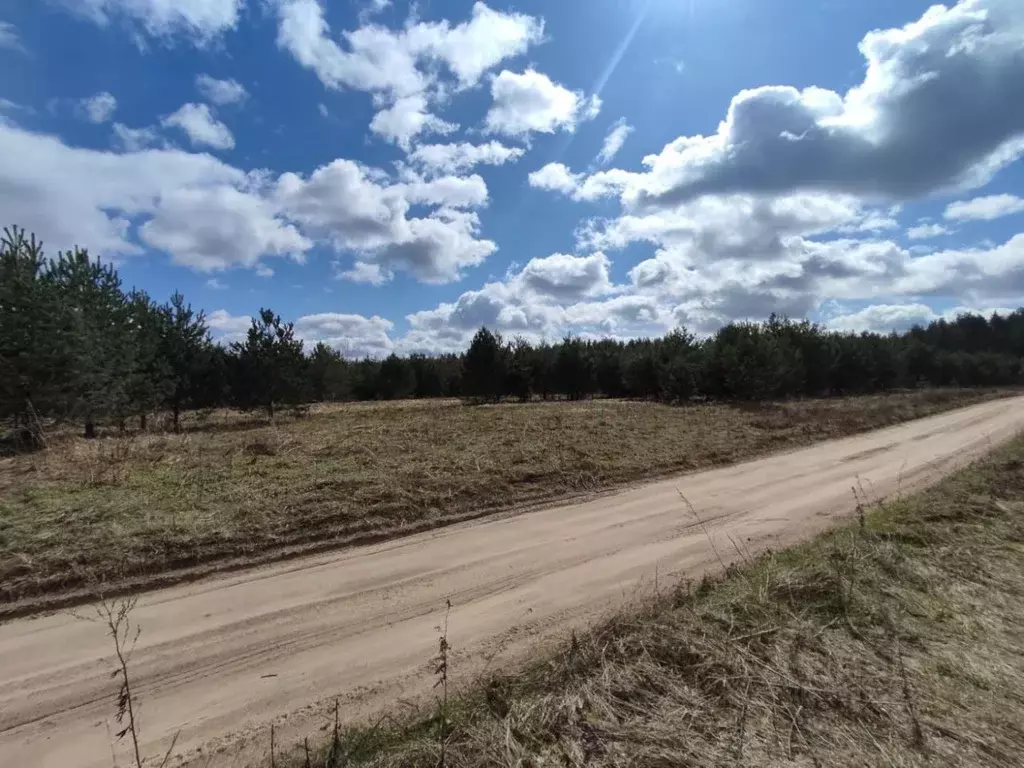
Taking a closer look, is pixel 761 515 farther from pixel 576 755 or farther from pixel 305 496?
pixel 305 496

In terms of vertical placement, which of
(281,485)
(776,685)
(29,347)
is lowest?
(776,685)

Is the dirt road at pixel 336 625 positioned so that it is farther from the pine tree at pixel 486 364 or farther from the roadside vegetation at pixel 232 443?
the pine tree at pixel 486 364

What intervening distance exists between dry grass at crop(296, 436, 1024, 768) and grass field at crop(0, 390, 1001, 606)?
4603mm

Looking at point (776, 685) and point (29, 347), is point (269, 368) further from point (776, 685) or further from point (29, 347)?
point (776, 685)

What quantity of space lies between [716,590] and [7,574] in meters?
7.97

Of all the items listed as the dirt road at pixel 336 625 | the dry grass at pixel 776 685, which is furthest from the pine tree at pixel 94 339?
the dry grass at pixel 776 685

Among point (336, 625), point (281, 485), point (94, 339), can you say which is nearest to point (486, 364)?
point (94, 339)

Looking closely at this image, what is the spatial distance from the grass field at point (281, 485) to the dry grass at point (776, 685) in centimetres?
460

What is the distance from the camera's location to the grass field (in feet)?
21.9

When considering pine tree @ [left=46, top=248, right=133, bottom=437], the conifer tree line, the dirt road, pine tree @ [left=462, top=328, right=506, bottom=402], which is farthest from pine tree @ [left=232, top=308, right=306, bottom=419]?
the dirt road

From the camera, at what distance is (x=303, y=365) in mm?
29672

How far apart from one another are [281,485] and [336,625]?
5240 mm

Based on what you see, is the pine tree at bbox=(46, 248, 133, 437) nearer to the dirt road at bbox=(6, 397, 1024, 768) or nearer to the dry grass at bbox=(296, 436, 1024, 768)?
the dirt road at bbox=(6, 397, 1024, 768)

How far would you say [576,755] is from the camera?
10.2 ft
